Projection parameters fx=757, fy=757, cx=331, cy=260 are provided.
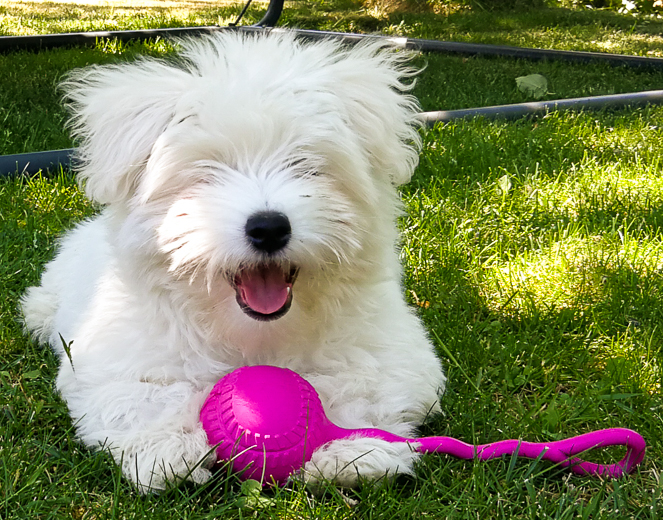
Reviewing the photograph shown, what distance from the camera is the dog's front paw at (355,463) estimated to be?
1827 mm

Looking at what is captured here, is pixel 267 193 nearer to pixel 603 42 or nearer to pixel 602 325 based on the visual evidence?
pixel 602 325

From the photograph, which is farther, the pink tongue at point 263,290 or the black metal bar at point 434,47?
the black metal bar at point 434,47

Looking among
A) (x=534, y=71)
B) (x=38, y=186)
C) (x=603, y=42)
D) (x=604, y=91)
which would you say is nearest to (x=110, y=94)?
(x=38, y=186)

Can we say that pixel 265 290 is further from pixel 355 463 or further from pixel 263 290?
pixel 355 463

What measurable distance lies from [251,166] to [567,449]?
1103mm

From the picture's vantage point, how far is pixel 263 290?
2.00m

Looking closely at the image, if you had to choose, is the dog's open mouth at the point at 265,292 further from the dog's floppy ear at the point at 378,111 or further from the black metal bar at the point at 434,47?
the black metal bar at the point at 434,47

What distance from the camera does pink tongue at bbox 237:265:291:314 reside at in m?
1.98

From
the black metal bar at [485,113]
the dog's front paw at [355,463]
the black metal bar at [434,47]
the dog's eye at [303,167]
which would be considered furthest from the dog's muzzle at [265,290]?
the black metal bar at [434,47]

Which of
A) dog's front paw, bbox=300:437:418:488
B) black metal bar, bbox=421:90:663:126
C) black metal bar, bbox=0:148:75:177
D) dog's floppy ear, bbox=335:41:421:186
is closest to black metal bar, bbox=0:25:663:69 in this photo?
black metal bar, bbox=421:90:663:126

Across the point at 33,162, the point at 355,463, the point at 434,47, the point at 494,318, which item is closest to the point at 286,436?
the point at 355,463

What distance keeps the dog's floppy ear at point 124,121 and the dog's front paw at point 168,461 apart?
713 mm

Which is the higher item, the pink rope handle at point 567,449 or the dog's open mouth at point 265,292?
the dog's open mouth at point 265,292

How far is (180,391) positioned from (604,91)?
6.27 m
